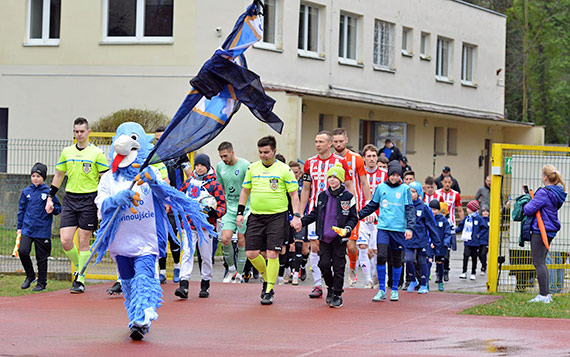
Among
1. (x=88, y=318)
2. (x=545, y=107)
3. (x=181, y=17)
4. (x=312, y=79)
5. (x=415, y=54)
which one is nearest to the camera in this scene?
(x=88, y=318)

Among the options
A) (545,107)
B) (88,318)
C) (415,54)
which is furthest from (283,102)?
(545,107)

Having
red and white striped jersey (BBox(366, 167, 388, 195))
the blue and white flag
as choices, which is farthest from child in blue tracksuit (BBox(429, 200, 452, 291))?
the blue and white flag

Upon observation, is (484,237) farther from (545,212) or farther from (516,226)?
(545,212)

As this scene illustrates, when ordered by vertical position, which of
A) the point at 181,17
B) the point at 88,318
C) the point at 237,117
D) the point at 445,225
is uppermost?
the point at 181,17

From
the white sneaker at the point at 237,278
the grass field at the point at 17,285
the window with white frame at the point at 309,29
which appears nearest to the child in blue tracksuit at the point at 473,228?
the white sneaker at the point at 237,278

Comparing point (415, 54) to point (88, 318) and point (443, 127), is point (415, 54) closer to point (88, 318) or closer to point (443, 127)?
point (443, 127)

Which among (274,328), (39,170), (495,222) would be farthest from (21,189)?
(274,328)

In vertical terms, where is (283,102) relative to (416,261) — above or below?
above

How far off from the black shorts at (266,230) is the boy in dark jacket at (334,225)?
294 millimetres

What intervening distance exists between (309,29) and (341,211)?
1915 centimetres

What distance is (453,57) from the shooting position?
39656 mm

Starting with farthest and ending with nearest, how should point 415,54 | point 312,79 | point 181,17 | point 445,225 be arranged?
point 415,54 → point 312,79 → point 181,17 → point 445,225

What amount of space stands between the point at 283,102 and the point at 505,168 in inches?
527

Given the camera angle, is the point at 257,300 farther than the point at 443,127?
No
